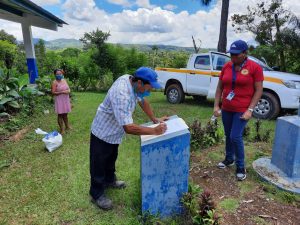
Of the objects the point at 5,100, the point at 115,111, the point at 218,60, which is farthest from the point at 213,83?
the point at 115,111

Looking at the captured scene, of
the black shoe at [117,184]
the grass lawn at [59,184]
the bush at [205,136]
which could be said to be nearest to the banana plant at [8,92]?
the grass lawn at [59,184]

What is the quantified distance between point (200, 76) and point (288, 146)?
5589 mm

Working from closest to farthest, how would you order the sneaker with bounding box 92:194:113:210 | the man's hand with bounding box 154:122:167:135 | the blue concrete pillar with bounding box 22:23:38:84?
1. the man's hand with bounding box 154:122:167:135
2. the sneaker with bounding box 92:194:113:210
3. the blue concrete pillar with bounding box 22:23:38:84

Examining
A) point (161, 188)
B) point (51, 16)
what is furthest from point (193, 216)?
point (51, 16)

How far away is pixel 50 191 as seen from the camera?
369 centimetres

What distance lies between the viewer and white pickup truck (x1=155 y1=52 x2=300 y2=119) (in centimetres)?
708

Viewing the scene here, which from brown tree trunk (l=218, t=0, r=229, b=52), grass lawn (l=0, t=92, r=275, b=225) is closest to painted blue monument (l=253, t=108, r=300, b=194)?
grass lawn (l=0, t=92, r=275, b=225)

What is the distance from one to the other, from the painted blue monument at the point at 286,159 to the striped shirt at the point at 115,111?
2156 mm

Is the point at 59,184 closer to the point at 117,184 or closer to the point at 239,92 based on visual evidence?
the point at 117,184

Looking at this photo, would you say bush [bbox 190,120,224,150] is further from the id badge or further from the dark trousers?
the dark trousers

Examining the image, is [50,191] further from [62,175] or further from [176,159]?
[176,159]

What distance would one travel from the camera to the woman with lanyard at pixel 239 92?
11.3 ft

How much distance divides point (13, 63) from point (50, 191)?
14.0 metres

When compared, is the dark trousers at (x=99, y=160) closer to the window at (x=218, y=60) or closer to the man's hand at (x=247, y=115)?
the man's hand at (x=247, y=115)
